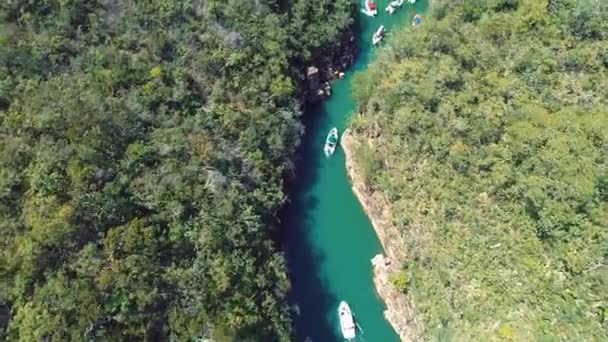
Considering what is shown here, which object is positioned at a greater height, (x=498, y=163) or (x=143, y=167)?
(x=498, y=163)

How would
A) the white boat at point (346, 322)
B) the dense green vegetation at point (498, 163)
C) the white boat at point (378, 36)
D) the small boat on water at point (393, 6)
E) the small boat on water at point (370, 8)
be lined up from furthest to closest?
1. the small boat on water at point (393, 6)
2. the small boat on water at point (370, 8)
3. the white boat at point (378, 36)
4. the white boat at point (346, 322)
5. the dense green vegetation at point (498, 163)

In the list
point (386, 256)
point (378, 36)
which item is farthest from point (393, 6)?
point (386, 256)

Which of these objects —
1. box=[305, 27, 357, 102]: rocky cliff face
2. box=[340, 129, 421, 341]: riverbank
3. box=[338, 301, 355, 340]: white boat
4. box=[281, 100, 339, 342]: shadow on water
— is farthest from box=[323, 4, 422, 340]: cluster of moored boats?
box=[305, 27, 357, 102]: rocky cliff face

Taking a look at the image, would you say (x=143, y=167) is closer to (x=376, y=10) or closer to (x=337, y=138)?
(x=337, y=138)

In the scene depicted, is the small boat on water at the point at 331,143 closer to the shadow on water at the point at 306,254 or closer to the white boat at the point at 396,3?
the shadow on water at the point at 306,254

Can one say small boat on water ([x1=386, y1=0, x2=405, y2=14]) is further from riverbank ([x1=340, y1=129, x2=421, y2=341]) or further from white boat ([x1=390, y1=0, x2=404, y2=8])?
riverbank ([x1=340, y1=129, x2=421, y2=341])

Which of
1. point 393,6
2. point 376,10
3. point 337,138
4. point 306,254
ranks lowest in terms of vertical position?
point 306,254

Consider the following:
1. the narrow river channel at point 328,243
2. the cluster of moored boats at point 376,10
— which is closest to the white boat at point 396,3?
the cluster of moored boats at point 376,10
